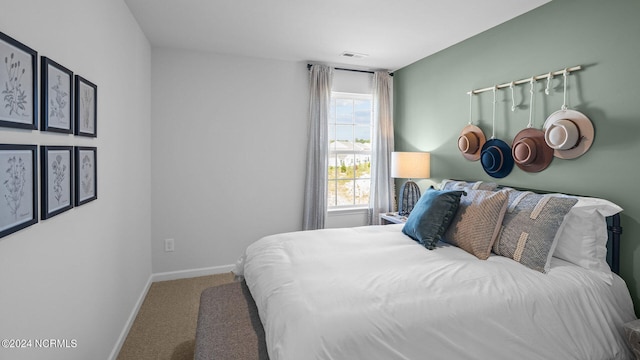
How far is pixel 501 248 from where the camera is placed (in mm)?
2209

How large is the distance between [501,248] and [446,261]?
444 millimetres

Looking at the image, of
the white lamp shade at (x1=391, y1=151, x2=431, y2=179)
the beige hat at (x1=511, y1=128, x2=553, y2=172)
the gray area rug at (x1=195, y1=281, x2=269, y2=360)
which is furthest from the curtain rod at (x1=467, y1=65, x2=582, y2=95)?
the gray area rug at (x1=195, y1=281, x2=269, y2=360)

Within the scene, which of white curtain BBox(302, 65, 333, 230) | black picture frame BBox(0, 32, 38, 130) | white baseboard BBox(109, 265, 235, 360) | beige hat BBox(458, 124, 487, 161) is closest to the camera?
black picture frame BBox(0, 32, 38, 130)

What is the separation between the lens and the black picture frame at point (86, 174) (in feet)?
5.40

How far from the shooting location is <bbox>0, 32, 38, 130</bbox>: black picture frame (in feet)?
3.47

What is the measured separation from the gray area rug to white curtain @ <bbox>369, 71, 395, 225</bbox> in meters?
2.53

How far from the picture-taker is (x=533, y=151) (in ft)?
8.32

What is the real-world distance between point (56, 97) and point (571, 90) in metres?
3.15

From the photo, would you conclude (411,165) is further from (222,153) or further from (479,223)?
(222,153)

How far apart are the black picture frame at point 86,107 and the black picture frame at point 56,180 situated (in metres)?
0.19

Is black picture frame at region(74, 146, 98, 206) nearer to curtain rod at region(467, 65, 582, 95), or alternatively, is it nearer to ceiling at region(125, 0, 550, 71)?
ceiling at region(125, 0, 550, 71)


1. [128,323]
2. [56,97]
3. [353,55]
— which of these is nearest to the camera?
[56,97]

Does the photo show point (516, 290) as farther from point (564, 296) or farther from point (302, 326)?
point (302, 326)

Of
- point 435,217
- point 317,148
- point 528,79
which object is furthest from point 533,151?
point 317,148
